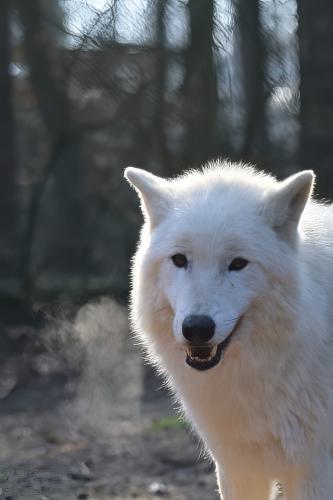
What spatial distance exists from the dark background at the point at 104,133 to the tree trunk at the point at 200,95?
13mm

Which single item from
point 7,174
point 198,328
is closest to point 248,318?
point 198,328

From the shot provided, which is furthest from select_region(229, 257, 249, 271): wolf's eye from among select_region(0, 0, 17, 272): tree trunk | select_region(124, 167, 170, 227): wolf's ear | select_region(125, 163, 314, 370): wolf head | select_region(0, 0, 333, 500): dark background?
select_region(0, 0, 17, 272): tree trunk

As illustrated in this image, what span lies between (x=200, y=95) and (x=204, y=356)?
4896mm

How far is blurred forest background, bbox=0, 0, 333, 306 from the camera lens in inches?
294

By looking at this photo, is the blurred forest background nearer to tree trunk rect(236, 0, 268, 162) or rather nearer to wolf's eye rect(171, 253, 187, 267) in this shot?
tree trunk rect(236, 0, 268, 162)

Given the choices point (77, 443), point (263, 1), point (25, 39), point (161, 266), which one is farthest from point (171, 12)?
point (161, 266)

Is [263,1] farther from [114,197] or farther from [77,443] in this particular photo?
[77,443]

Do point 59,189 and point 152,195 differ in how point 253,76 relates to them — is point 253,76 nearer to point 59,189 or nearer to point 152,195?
point 59,189

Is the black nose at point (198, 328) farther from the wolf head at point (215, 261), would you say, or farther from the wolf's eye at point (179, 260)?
the wolf's eye at point (179, 260)

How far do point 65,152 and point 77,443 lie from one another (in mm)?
2922

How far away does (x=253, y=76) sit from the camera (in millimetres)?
7570

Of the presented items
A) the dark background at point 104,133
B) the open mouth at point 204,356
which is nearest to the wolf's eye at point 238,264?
the open mouth at point 204,356

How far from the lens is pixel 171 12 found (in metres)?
7.10

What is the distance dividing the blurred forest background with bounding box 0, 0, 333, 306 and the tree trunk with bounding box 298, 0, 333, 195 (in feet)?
0.04
